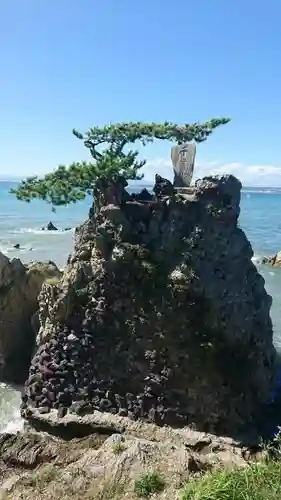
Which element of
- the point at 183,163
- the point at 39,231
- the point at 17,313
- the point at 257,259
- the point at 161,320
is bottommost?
the point at 39,231

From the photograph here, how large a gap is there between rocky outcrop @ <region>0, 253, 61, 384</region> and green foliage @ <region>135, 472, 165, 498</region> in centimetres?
993

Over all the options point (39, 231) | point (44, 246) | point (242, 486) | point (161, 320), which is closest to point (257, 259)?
point (44, 246)

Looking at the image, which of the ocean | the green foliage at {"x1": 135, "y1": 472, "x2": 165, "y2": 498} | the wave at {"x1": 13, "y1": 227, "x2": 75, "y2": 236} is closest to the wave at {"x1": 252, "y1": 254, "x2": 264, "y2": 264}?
the ocean

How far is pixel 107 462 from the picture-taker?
960 cm

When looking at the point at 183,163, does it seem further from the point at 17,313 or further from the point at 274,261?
the point at 274,261

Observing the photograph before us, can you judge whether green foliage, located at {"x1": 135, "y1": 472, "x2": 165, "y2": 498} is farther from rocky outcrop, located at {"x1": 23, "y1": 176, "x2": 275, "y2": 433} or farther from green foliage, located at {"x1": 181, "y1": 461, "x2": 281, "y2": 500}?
rocky outcrop, located at {"x1": 23, "y1": 176, "x2": 275, "y2": 433}

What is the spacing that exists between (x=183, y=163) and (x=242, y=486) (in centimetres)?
1077

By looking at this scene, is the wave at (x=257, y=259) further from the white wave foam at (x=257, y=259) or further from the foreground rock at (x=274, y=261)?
the foreground rock at (x=274, y=261)

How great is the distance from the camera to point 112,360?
14289mm

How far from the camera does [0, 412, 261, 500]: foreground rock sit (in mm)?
8703

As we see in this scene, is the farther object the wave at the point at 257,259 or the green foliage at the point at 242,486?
the wave at the point at 257,259

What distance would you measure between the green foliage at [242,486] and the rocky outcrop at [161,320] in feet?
20.3

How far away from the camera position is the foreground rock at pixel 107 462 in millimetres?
8703

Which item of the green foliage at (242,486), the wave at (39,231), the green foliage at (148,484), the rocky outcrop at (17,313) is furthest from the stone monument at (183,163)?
the wave at (39,231)
